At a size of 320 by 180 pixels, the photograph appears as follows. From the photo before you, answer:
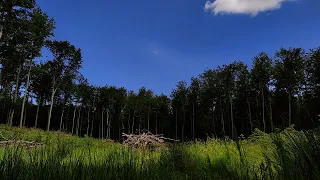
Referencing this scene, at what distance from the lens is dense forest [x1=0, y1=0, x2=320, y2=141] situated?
103 feet

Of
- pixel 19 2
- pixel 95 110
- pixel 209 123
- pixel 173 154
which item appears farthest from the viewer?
pixel 95 110

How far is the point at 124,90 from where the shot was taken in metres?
58.2

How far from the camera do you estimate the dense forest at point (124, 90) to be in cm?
3150

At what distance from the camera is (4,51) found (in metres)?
28.0

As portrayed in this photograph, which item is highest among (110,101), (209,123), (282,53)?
(282,53)

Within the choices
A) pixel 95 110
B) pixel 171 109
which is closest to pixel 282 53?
pixel 171 109

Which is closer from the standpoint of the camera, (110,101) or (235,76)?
(235,76)

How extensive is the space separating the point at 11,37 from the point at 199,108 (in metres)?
36.3

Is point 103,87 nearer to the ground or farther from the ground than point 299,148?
farther from the ground

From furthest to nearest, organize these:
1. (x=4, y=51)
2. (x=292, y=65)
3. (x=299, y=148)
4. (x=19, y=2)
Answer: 1. (x=292, y=65)
2. (x=4, y=51)
3. (x=19, y=2)
4. (x=299, y=148)

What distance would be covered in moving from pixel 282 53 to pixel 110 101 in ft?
101

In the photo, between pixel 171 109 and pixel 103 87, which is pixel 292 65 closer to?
pixel 171 109

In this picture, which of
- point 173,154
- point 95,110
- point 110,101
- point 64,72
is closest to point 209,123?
point 110,101

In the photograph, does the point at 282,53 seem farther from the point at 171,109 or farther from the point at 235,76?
the point at 171,109
